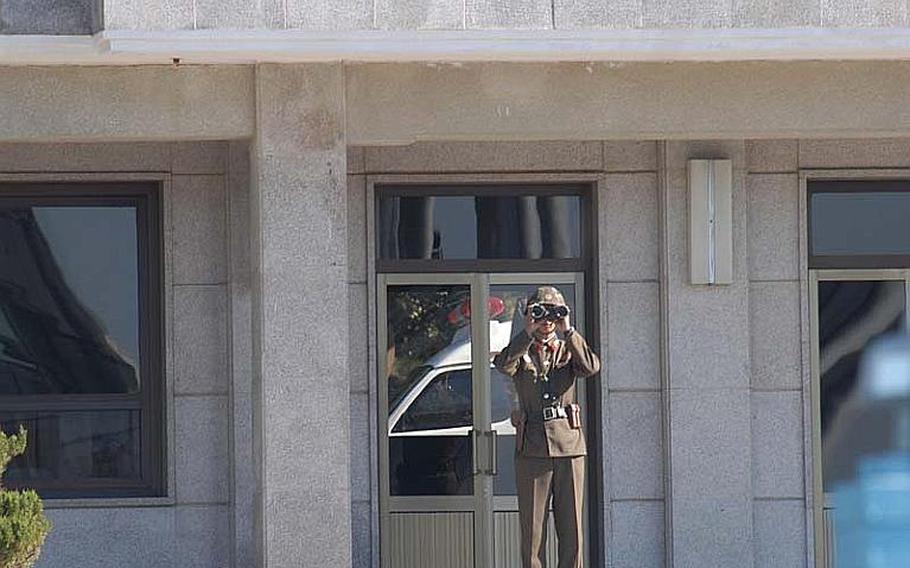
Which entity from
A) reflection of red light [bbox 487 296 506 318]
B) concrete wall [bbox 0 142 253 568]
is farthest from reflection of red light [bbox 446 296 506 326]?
concrete wall [bbox 0 142 253 568]

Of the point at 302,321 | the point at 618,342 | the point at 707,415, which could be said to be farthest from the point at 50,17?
the point at 707,415

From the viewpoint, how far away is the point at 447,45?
1088cm

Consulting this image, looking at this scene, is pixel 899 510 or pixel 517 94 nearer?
pixel 517 94

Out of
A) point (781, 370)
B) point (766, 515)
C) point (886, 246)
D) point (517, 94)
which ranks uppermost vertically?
point (517, 94)

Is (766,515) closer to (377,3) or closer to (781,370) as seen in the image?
(781,370)

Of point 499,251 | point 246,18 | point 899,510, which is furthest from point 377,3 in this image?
point 899,510

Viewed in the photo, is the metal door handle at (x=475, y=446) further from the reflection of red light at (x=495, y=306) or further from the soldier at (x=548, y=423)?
the soldier at (x=548, y=423)

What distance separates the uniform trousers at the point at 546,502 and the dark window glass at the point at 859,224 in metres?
2.73

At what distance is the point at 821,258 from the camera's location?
42.7 feet

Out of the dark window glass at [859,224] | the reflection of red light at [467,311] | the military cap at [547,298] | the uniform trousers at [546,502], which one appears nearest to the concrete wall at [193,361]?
the reflection of red light at [467,311]

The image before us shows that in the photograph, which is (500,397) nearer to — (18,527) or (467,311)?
(467,311)

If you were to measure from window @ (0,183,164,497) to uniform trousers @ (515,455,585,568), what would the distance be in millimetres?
2789

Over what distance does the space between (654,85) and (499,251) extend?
211 cm

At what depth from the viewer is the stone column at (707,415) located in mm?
12547
